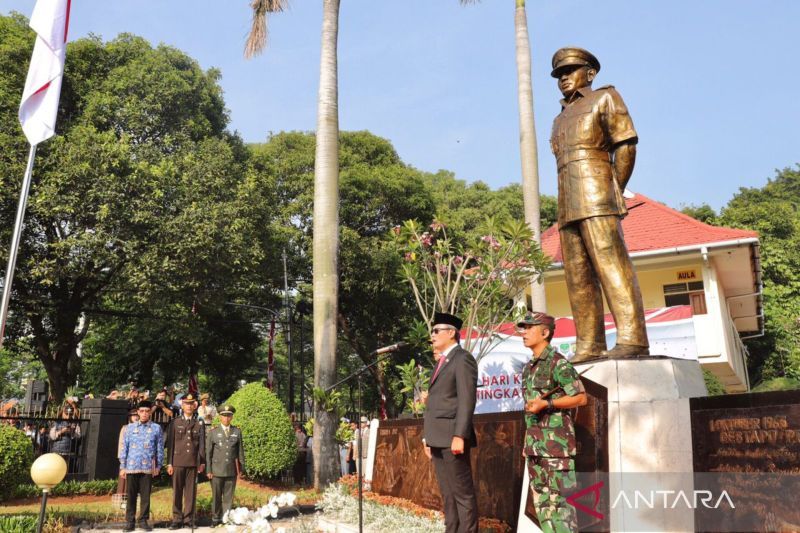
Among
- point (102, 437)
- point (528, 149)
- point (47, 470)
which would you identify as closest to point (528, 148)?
point (528, 149)

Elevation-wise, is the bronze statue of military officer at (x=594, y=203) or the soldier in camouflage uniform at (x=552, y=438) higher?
the bronze statue of military officer at (x=594, y=203)

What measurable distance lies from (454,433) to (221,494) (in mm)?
6721

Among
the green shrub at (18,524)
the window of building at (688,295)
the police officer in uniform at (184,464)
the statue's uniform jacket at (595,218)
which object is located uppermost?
the window of building at (688,295)

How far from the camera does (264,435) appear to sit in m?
13.7

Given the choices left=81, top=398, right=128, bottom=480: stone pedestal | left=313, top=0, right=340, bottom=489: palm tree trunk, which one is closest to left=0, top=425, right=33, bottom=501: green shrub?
left=81, top=398, right=128, bottom=480: stone pedestal

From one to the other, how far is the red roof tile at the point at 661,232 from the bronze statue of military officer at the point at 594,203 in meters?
10.6

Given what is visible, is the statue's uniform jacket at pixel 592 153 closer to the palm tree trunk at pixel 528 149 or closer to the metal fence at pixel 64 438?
the palm tree trunk at pixel 528 149

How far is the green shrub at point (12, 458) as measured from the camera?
33.4 feet

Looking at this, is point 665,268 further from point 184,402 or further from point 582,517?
point 582,517

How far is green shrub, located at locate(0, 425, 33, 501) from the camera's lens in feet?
33.4

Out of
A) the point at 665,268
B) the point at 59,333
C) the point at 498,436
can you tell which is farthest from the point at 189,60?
the point at 498,436

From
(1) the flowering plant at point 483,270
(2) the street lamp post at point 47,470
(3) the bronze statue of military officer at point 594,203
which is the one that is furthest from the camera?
(1) the flowering plant at point 483,270

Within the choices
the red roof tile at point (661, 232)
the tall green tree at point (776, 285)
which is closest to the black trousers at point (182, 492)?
the red roof tile at point (661, 232)

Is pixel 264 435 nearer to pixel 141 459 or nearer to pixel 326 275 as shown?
pixel 326 275
